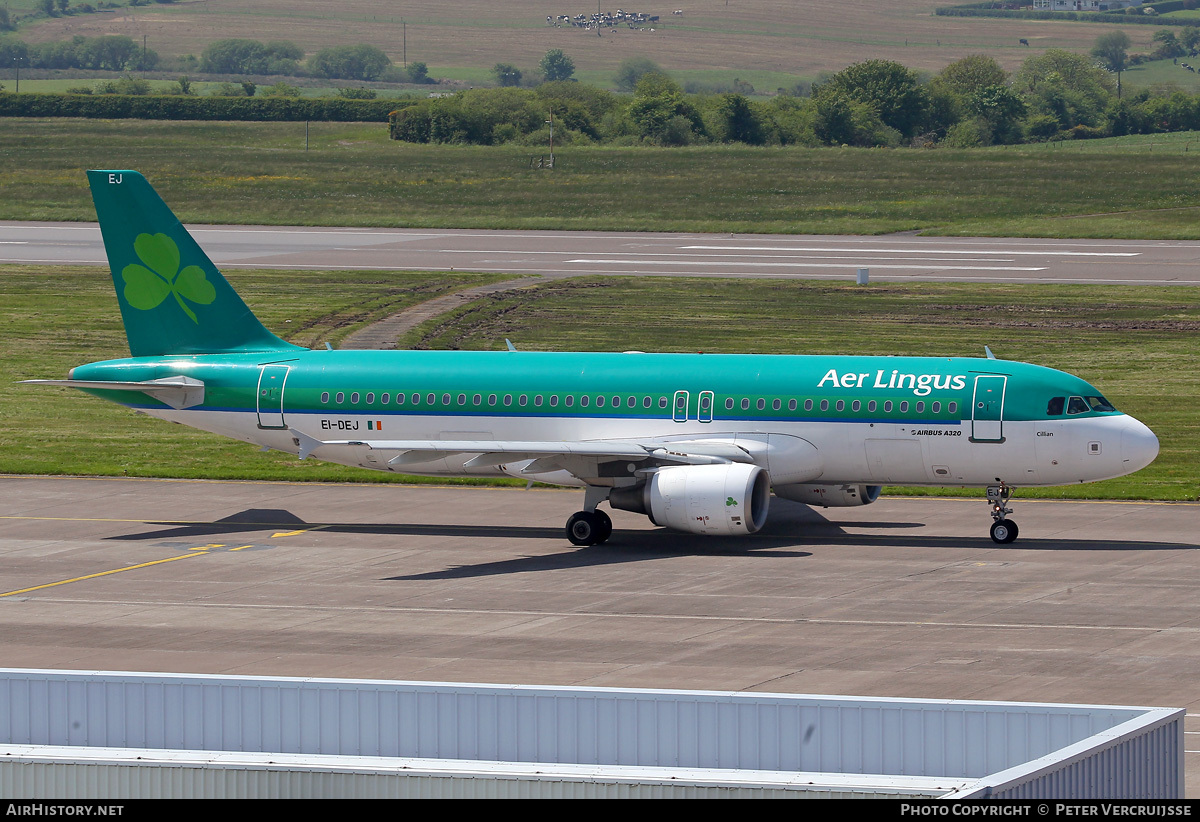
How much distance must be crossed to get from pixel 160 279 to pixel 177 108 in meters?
152

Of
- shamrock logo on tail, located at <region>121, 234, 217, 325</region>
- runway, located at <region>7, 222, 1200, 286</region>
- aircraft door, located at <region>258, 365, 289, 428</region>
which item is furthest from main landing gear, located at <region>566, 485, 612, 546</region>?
runway, located at <region>7, 222, 1200, 286</region>

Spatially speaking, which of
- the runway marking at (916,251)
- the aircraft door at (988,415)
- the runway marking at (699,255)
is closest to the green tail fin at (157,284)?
the aircraft door at (988,415)

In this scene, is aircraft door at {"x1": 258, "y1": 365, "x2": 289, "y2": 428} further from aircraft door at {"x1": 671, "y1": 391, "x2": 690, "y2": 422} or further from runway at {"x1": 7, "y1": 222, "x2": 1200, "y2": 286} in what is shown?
runway at {"x1": 7, "y1": 222, "x2": 1200, "y2": 286}

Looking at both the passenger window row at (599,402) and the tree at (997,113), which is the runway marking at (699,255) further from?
the tree at (997,113)

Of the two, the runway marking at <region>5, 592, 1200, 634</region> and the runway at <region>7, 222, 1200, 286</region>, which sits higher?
the runway at <region>7, 222, 1200, 286</region>

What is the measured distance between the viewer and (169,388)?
43.6 m

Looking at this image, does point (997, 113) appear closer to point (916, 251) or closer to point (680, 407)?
point (916, 251)

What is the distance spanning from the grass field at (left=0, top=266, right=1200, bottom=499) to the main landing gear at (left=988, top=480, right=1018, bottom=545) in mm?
11268

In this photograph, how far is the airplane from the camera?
129 ft

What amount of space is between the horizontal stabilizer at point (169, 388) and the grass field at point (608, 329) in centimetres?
812

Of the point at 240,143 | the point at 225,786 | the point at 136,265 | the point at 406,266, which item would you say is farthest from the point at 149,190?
the point at 240,143

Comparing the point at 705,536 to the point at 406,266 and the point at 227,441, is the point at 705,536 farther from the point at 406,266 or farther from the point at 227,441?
the point at 406,266

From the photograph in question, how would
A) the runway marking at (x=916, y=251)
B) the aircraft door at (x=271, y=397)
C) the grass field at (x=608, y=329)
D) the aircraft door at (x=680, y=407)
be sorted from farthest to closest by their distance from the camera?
1. the runway marking at (x=916, y=251)
2. the grass field at (x=608, y=329)
3. the aircraft door at (x=271, y=397)
4. the aircraft door at (x=680, y=407)

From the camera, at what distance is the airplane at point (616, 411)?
39.2 m
